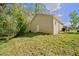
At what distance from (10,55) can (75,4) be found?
0.66m

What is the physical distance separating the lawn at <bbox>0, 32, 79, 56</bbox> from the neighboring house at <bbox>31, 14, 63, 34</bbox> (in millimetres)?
47

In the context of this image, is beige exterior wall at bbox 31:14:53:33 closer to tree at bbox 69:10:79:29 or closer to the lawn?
the lawn

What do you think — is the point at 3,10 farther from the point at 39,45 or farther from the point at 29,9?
the point at 39,45

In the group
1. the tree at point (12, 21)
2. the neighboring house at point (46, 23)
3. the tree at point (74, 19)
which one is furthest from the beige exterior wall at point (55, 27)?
the tree at point (12, 21)

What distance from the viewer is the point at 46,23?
5.33ft

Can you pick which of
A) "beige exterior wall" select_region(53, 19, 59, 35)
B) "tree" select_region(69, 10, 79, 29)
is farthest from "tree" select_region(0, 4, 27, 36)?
"tree" select_region(69, 10, 79, 29)

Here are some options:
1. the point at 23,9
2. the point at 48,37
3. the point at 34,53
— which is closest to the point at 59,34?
the point at 48,37

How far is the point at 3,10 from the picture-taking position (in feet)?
5.39

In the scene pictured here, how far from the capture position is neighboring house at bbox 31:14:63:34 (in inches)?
64.0

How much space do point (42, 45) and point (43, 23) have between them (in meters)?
0.18

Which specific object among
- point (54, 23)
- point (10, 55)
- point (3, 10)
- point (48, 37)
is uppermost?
point (3, 10)

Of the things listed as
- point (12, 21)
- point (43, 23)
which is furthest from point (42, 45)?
point (12, 21)

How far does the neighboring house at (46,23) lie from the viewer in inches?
64.0

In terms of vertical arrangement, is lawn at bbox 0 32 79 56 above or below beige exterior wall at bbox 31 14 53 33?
below
